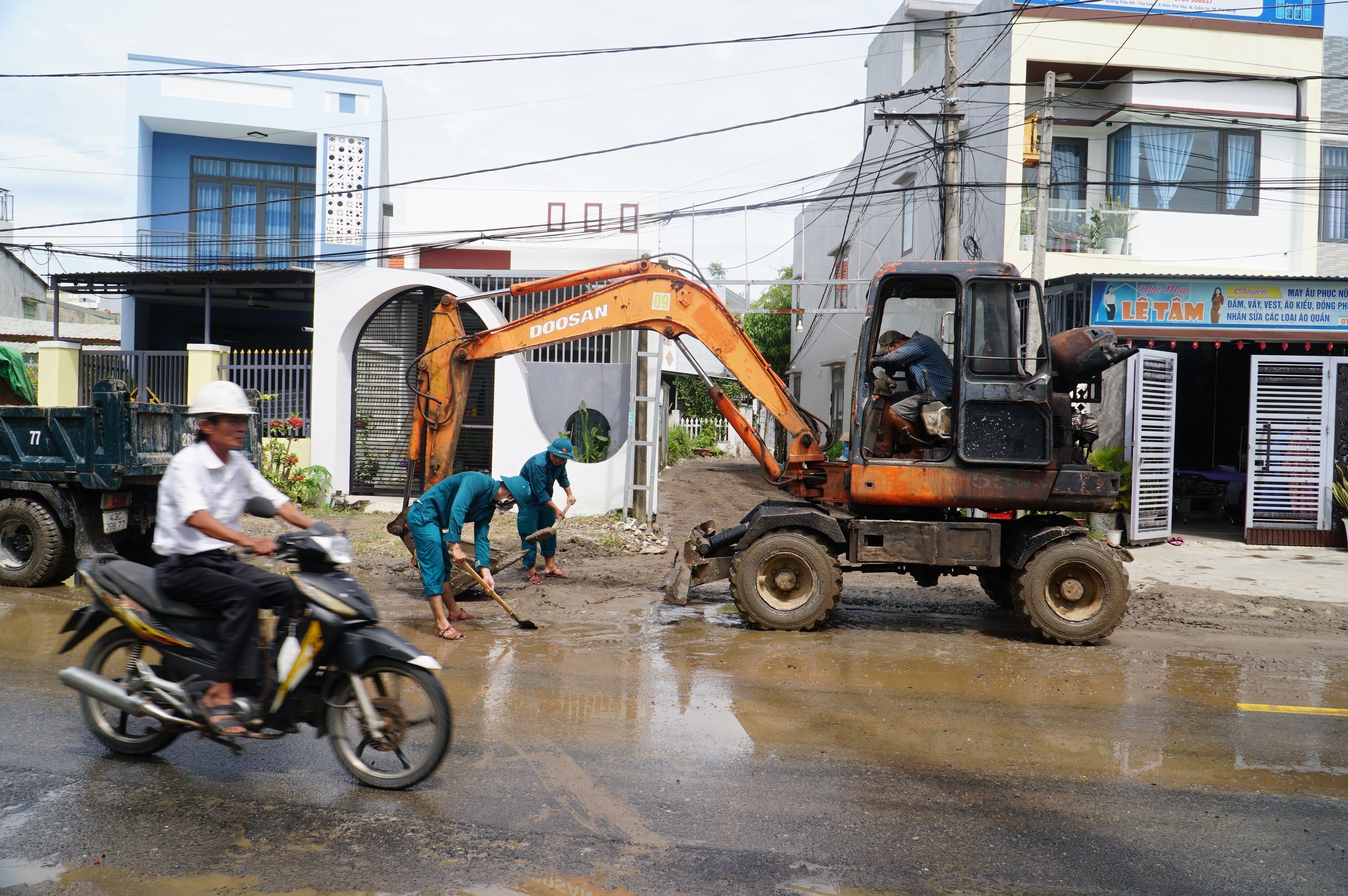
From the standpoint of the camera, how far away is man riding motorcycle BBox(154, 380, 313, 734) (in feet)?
13.8

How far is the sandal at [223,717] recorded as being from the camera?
4223 mm

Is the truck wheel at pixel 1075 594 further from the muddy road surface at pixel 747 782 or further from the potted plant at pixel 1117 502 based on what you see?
the potted plant at pixel 1117 502

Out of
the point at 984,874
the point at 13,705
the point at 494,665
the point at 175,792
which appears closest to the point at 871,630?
the point at 494,665

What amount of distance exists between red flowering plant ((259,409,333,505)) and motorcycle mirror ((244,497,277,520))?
36.8 feet

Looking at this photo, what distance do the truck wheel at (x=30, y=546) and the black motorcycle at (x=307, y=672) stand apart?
543cm

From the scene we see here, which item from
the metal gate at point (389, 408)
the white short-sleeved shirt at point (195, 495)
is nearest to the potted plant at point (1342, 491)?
the metal gate at point (389, 408)

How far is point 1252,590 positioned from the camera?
1027 centimetres

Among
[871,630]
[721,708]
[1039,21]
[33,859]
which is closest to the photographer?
[33,859]

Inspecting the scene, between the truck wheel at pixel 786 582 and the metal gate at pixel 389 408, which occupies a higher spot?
the metal gate at pixel 389 408

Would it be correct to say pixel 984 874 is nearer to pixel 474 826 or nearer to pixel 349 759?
pixel 474 826

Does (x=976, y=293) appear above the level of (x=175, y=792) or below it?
above

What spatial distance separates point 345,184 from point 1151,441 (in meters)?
19.1

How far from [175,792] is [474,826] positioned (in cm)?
146

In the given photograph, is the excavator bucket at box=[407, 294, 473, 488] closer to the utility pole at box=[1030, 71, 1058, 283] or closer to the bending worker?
the bending worker
